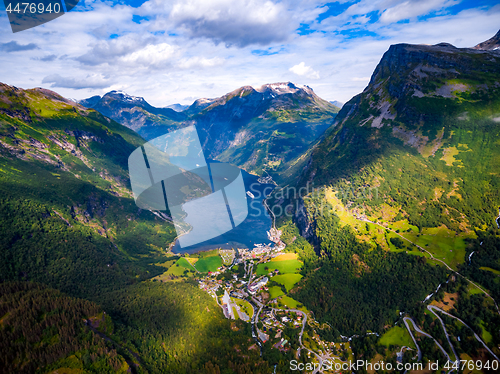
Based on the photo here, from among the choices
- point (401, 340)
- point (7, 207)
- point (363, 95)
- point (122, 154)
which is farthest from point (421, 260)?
point (122, 154)

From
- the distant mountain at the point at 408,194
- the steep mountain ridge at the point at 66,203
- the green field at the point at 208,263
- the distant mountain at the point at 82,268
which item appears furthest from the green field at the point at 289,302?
the steep mountain ridge at the point at 66,203

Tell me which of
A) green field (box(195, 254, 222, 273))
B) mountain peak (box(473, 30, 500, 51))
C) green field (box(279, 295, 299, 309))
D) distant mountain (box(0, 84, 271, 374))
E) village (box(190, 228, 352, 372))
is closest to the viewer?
distant mountain (box(0, 84, 271, 374))

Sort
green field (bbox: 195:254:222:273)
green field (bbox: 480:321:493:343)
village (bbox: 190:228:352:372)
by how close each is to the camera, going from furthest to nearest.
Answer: green field (bbox: 195:254:222:273) → village (bbox: 190:228:352:372) → green field (bbox: 480:321:493:343)

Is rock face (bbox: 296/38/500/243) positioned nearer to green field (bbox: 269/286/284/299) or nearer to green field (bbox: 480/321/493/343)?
green field (bbox: 480/321/493/343)

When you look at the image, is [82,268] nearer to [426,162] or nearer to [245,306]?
[245,306]

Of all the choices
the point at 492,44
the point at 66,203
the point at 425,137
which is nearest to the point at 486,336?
the point at 425,137

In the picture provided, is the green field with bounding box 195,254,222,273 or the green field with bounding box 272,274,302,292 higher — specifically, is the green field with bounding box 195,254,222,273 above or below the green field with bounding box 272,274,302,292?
below

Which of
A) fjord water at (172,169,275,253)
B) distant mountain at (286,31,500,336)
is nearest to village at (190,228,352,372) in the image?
distant mountain at (286,31,500,336)

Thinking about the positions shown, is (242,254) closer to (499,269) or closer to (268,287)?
(268,287)
